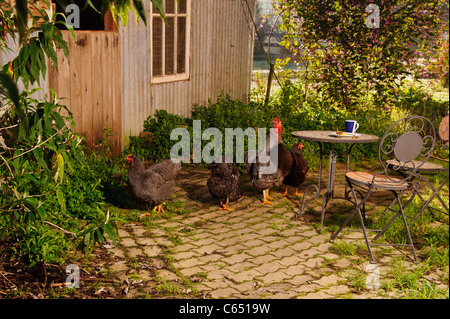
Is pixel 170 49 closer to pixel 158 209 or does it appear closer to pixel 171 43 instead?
pixel 171 43

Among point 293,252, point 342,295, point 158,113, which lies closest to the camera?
point 342,295

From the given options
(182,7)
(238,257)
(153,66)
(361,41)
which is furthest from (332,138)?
(361,41)

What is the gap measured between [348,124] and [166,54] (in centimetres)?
478

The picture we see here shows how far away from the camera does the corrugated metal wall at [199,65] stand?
28.5ft

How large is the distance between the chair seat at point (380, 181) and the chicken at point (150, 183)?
234 centimetres

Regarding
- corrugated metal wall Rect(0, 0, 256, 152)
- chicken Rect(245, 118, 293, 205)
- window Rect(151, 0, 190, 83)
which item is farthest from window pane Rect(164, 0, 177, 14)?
chicken Rect(245, 118, 293, 205)

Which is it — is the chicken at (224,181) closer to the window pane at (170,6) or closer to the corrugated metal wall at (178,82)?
the corrugated metal wall at (178,82)

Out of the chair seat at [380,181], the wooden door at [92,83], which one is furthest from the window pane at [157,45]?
the chair seat at [380,181]

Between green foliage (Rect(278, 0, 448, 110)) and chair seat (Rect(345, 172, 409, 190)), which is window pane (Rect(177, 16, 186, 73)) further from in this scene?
chair seat (Rect(345, 172, 409, 190))

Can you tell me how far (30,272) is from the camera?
4.45m

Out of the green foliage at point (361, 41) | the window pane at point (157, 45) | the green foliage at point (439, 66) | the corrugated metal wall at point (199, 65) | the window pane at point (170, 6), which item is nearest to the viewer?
the corrugated metal wall at point (199, 65)

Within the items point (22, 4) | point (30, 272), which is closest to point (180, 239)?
point (30, 272)

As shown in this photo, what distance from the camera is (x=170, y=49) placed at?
9812 millimetres

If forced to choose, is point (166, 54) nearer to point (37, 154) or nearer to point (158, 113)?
point (158, 113)
